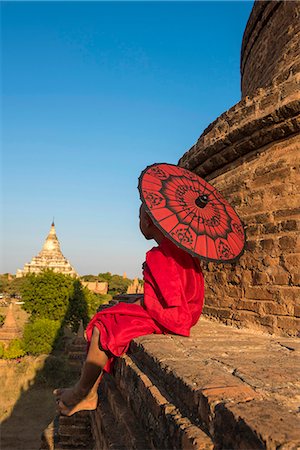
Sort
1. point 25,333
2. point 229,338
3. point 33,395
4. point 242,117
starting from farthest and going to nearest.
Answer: point 25,333 < point 33,395 < point 242,117 < point 229,338

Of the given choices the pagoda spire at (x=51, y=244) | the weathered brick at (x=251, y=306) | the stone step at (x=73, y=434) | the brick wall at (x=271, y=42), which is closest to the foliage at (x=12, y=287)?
the pagoda spire at (x=51, y=244)

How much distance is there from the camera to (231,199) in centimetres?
418

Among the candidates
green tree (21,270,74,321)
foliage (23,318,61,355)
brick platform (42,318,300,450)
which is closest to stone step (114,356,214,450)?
brick platform (42,318,300,450)

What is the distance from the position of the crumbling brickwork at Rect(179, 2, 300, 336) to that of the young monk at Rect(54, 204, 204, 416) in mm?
1078

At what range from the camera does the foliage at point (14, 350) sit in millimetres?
17734

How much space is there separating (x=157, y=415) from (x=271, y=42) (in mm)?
5676

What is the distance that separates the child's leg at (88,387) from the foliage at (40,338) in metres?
17.0

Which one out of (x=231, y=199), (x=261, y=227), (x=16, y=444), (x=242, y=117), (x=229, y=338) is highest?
(x=242, y=117)

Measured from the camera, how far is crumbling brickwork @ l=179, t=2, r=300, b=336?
3.33 m

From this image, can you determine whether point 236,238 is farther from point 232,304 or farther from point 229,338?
point 232,304

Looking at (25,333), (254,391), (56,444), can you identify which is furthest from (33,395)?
(254,391)

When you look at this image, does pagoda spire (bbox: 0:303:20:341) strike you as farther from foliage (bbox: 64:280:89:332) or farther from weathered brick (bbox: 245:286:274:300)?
weathered brick (bbox: 245:286:274:300)

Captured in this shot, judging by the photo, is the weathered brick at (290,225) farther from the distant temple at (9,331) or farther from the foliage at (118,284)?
the foliage at (118,284)

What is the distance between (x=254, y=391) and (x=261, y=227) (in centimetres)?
248
